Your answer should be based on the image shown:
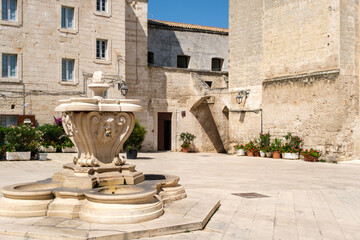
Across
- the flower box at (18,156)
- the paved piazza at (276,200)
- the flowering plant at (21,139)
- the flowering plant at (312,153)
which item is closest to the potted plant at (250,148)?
the flowering plant at (312,153)

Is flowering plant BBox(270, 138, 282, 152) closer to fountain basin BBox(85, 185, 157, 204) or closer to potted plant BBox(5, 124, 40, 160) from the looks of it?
potted plant BBox(5, 124, 40, 160)

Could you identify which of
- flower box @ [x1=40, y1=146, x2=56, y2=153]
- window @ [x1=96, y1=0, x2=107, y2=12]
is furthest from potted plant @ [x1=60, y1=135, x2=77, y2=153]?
window @ [x1=96, y1=0, x2=107, y2=12]

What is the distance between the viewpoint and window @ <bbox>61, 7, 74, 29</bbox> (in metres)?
18.5

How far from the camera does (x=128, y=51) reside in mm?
20656

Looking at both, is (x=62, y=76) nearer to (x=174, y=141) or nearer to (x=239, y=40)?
(x=174, y=141)

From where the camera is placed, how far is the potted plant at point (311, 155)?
609 inches

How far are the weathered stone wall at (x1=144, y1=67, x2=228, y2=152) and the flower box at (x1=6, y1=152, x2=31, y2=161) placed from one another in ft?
25.1

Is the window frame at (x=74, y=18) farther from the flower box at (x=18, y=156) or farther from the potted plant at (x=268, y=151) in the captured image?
the potted plant at (x=268, y=151)

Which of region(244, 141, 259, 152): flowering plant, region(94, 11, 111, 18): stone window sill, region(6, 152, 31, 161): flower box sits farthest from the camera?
region(94, 11, 111, 18): stone window sill

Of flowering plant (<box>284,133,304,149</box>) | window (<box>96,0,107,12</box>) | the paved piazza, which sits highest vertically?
window (<box>96,0,107,12</box>)

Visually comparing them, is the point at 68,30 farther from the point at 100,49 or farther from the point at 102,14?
the point at 102,14

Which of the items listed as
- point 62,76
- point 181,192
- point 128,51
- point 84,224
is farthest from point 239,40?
point 84,224

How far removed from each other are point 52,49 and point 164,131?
7.62m

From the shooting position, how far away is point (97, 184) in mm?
6129
